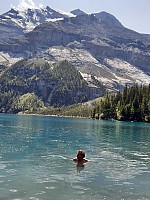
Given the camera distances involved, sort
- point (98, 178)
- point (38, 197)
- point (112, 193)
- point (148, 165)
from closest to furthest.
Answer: point (38, 197)
point (112, 193)
point (98, 178)
point (148, 165)

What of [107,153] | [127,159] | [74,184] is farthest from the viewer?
[107,153]

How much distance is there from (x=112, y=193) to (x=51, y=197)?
244 inches

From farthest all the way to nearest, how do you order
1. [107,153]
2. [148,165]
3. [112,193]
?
[107,153] → [148,165] → [112,193]

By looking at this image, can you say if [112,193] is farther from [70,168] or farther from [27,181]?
[70,168]

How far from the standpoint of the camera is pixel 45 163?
1993 inches

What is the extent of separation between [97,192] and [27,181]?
843 centimetres

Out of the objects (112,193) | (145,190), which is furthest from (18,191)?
(145,190)

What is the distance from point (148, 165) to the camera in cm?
5184

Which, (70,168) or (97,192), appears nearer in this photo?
(97,192)

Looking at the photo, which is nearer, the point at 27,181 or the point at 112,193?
the point at 112,193

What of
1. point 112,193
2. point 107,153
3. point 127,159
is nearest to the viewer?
point 112,193

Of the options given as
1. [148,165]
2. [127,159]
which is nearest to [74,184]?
[148,165]

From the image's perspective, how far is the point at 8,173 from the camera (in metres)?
42.5

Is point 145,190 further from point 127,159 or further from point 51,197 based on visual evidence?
point 127,159
